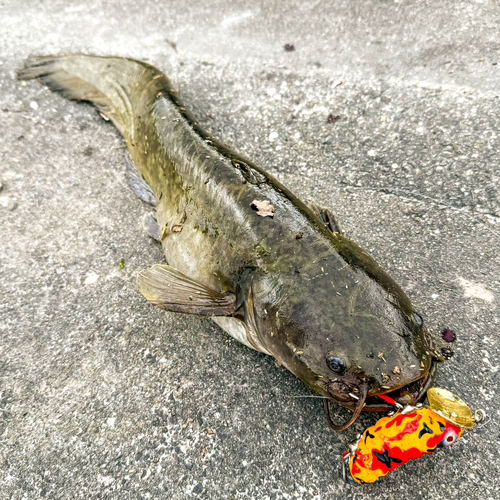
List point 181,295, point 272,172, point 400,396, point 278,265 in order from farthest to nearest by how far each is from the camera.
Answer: point 272,172
point 181,295
point 278,265
point 400,396

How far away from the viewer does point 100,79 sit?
3.74 meters

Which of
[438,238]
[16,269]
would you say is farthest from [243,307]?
[16,269]

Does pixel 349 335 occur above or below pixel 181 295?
above

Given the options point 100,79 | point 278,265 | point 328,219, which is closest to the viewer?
point 278,265

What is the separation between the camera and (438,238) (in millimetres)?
2689

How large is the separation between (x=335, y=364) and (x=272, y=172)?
1.97 meters

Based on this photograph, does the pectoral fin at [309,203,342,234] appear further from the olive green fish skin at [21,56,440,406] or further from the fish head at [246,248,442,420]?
the fish head at [246,248,442,420]

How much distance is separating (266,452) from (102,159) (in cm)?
283

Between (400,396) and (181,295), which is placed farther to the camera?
(181,295)

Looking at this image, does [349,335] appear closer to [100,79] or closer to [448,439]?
[448,439]

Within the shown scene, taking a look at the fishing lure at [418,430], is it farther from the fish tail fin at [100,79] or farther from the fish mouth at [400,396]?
the fish tail fin at [100,79]

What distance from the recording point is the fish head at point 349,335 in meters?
1.60

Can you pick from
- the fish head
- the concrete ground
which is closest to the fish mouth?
the fish head

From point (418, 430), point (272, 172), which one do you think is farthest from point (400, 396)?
point (272, 172)
